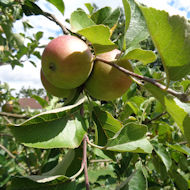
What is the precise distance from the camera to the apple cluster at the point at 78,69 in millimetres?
651

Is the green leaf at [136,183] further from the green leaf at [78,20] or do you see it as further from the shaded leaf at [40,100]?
the shaded leaf at [40,100]

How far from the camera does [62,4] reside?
3.52 ft

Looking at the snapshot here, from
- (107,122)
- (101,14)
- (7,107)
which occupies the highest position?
(101,14)

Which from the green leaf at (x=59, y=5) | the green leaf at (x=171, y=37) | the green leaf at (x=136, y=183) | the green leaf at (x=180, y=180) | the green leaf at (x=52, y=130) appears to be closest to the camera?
the green leaf at (x=171, y=37)

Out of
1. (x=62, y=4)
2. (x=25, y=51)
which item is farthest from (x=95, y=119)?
(x=25, y=51)

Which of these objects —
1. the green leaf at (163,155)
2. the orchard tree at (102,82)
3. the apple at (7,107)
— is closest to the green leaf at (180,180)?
the green leaf at (163,155)

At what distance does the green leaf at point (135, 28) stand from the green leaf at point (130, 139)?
0.93 feet

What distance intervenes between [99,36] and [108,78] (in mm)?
177

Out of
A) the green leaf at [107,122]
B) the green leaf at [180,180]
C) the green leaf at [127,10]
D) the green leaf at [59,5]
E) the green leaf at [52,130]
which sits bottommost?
the green leaf at [180,180]

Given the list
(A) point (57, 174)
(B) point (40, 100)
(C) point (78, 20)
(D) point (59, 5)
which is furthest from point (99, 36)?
(B) point (40, 100)

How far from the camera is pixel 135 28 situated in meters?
0.69

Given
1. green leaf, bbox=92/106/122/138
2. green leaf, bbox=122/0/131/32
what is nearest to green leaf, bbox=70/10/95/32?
green leaf, bbox=122/0/131/32

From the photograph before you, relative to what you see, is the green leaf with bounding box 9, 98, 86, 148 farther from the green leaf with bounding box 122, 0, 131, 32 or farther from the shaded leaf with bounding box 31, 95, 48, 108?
the shaded leaf with bounding box 31, 95, 48, 108

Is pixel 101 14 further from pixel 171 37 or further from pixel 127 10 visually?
pixel 171 37
